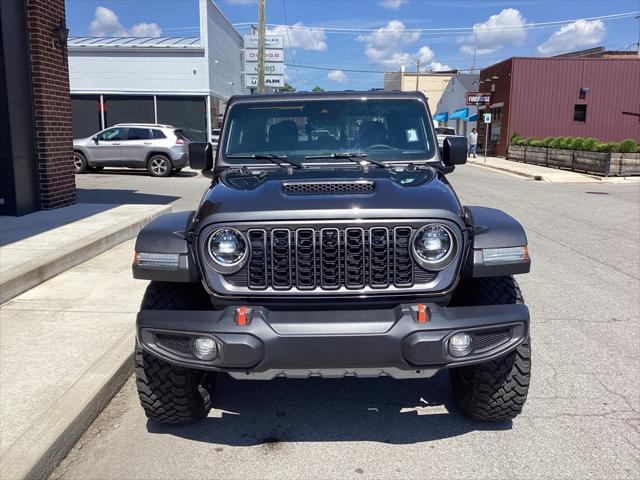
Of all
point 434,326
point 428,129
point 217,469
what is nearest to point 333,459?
point 217,469

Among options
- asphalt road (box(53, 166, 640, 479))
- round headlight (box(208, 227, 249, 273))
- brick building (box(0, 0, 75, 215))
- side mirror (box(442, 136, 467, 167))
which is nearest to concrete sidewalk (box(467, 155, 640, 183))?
brick building (box(0, 0, 75, 215))

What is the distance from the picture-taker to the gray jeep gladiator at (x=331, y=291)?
9.78 ft

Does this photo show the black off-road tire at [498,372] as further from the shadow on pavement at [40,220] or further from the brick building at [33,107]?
the brick building at [33,107]

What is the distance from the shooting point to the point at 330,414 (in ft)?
12.7

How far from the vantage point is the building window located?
114ft

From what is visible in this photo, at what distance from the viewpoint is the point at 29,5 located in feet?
31.0

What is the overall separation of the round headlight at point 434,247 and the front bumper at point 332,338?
22cm

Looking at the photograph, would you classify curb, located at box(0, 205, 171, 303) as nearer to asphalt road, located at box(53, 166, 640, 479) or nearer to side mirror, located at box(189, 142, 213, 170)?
asphalt road, located at box(53, 166, 640, 479)

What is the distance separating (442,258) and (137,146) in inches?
722

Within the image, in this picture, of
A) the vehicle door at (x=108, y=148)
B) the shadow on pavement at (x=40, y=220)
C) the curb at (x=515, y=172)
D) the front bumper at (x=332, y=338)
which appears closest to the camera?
the front bumper at (x=332, y=338)

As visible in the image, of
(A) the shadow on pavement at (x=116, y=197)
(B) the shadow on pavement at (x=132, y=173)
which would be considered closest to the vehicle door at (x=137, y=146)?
(B) the shadow on pavement at (x=132, y=173)

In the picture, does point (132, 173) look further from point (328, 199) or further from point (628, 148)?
point (328, 199)

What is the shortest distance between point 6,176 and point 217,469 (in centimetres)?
749

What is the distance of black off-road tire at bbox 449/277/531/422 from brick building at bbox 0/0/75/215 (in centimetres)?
790
